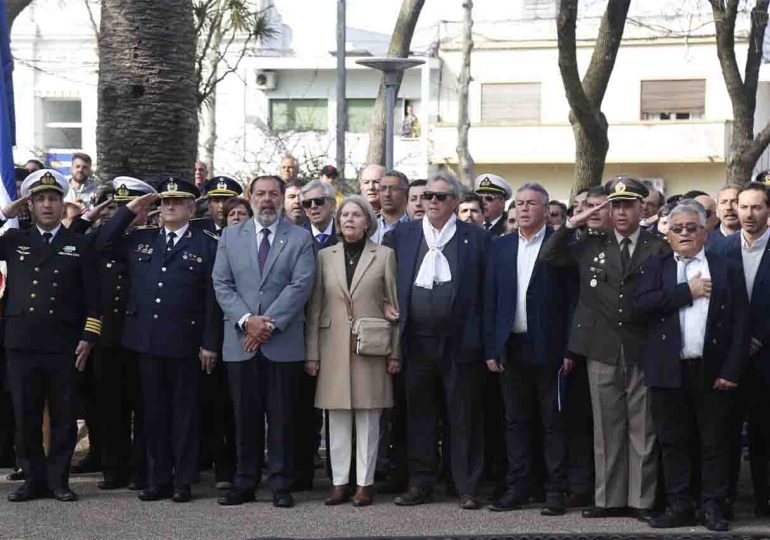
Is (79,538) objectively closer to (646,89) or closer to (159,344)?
(159,344)

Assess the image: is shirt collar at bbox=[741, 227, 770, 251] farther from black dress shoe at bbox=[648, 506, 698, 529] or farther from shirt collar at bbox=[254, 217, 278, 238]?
shirt collar at bbox=[254, 217, 278, 238]

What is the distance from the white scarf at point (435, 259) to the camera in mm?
10062

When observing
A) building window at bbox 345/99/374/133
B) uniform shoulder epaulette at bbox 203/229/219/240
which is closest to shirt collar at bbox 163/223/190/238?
uniform shoulder epaulette at bbox 203/229/219/240

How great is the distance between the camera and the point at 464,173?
36.5m

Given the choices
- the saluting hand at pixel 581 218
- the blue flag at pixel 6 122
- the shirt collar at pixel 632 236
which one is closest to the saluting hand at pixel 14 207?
the blue flag at pixel 6 122

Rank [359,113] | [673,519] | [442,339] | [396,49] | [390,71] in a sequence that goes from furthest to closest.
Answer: [359,113]
[396,49]
[390,71]
[442,339]
[673,519]

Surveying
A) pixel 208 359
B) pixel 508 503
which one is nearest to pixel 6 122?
pixel 208 359

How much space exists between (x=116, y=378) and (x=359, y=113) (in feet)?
116

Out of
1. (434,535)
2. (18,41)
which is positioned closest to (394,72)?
(434,535)

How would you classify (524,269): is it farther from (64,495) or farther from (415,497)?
(64,495)

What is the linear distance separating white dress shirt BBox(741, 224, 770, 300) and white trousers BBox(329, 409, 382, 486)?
2714mm

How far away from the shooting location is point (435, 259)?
1009 centimetres

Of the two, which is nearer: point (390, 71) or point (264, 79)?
point (390, 71)

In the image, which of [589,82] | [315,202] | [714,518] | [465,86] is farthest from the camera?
[465,86]
